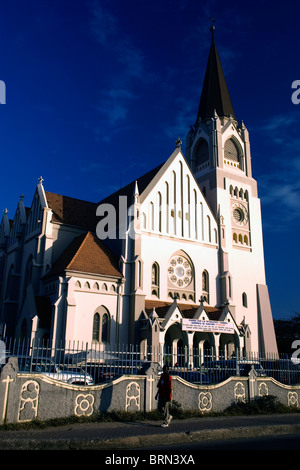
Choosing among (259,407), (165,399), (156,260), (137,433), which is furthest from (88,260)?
(137,433)

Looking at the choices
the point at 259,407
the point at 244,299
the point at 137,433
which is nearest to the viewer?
the point at 137,433

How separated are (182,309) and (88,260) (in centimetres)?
801

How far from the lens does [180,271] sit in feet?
110

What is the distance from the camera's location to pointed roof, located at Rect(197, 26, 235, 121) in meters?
45.1

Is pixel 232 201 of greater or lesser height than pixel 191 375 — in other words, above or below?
above

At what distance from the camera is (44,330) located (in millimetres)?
27328

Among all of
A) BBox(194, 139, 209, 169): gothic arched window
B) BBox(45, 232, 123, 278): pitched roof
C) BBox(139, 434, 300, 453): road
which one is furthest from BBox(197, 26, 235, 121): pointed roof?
BBox(139, 434, 300, 453): road

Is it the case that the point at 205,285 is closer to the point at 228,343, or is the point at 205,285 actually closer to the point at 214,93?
the point at 228,343

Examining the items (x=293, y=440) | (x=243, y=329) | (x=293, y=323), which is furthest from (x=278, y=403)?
(x=293, y=323)

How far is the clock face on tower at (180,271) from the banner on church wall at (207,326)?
4.48 m

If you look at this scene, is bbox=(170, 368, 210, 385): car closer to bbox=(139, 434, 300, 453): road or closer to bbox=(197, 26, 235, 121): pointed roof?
bbox=(139, 434, 300, 453): road

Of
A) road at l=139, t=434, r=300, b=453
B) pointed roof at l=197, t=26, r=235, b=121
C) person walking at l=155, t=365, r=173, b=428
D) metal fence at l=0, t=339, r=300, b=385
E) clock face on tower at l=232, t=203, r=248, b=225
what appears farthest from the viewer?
pointed roof at l=197, t=26, r=235, b=121

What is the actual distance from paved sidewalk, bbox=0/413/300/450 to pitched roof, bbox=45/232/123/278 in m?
16.0

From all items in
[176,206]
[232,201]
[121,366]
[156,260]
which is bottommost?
[121,366]
